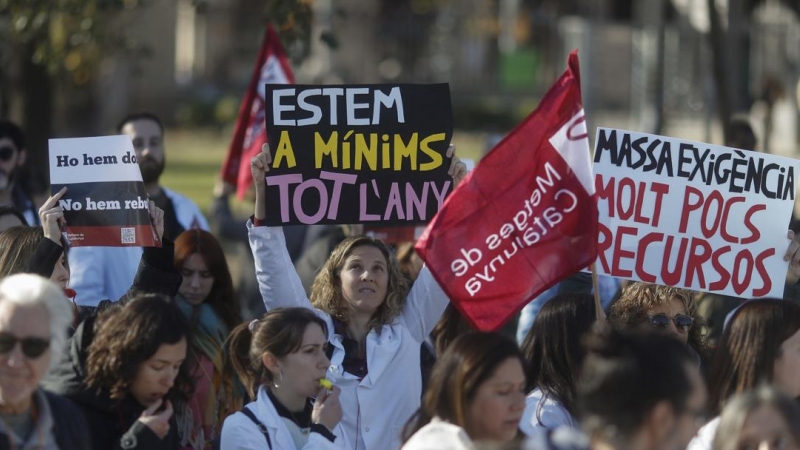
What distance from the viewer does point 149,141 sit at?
8.41m

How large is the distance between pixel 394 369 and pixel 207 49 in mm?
38375

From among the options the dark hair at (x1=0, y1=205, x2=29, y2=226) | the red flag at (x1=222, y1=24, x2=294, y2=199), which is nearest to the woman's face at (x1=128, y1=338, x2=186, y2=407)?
the dark hair at (x1=0, y1=205, x2=29, y2=226)

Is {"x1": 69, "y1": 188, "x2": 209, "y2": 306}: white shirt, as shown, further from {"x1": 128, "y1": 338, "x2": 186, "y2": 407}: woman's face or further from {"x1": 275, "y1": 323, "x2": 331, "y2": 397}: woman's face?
{"x1": 128, "y1": 338, "x2": 186, "y2": 407}: woman's face

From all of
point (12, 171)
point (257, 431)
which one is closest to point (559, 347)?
point (257, 431)

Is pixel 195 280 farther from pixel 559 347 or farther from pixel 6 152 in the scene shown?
pixel 559 347

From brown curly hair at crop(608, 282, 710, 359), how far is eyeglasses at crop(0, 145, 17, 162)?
3509 millimetres

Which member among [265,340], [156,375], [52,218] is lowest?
[156,375]

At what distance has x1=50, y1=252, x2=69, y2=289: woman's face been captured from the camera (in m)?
5.82

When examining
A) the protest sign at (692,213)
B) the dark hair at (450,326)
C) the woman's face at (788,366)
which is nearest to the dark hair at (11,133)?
the dark hair at (450,326)

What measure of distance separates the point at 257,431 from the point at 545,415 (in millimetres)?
1027

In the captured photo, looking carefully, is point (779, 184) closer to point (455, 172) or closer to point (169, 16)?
point (455, 172)

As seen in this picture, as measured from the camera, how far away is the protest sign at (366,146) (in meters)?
6.53

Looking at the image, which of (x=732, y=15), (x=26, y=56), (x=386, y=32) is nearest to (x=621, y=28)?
(x=386, y=32)

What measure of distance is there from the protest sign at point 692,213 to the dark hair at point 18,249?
2346mm
